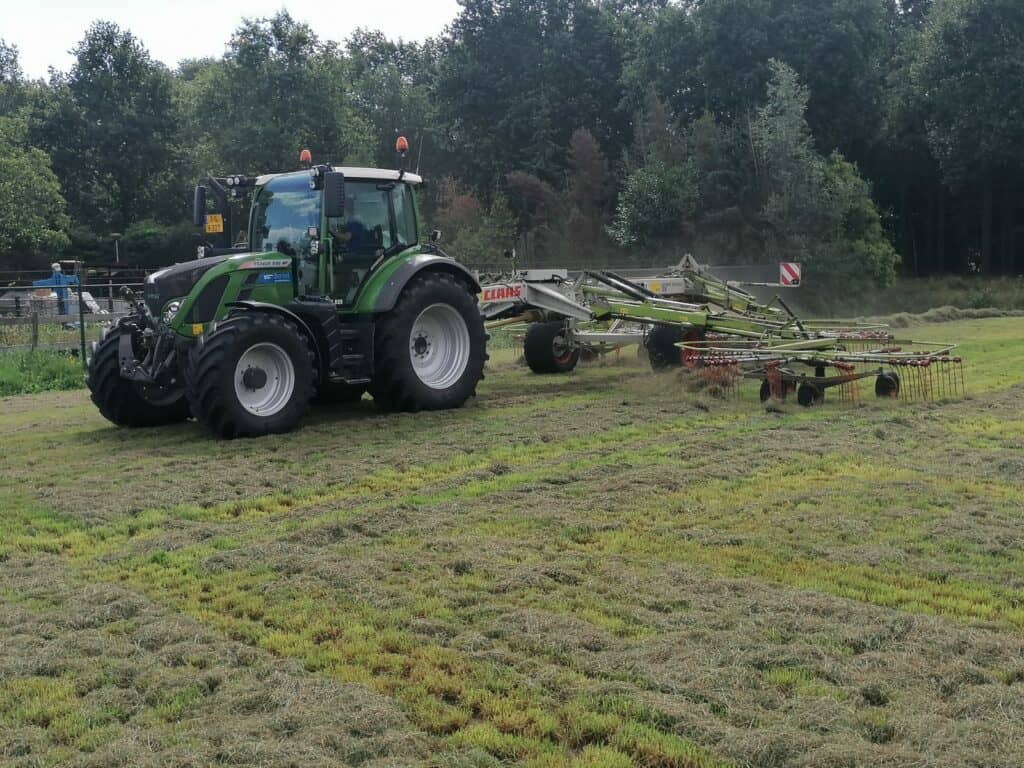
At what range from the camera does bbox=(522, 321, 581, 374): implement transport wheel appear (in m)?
13.9

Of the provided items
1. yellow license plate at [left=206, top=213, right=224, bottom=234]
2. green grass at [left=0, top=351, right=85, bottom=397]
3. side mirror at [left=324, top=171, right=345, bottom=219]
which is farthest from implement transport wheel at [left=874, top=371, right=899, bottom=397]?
green grass at [left=0, top=351, right=85, bottom=397]

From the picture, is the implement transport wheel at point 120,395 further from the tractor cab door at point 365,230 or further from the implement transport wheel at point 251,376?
the tractor cab door at point 365,230

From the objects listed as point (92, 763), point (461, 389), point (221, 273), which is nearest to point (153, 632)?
point (92, 763)

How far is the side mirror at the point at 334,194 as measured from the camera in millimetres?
9539

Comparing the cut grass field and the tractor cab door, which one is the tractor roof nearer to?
the tractor cab door

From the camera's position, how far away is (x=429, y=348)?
1110 cm

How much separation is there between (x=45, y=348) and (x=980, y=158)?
92.6 feet

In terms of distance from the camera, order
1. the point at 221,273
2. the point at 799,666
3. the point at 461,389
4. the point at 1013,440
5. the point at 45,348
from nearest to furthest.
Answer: the point at 799,666 → the point at 1013,440 → the point at 221,273 → the point at 461,389 → the point at 45,348

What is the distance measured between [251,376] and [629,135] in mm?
33294

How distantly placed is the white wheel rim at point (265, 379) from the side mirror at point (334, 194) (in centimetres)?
130

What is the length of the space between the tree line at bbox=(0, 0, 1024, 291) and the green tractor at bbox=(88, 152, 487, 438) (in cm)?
2130

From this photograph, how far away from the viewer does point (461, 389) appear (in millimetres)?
11031

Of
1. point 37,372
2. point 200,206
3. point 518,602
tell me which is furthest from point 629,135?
point 518,602

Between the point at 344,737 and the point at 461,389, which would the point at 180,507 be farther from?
the point at 461,389
